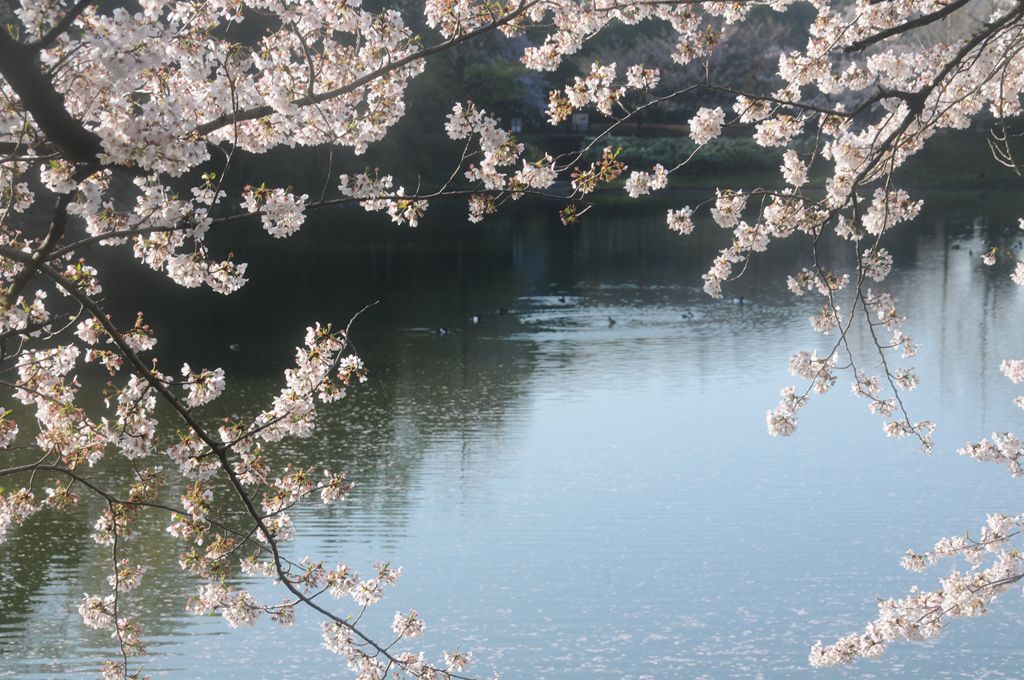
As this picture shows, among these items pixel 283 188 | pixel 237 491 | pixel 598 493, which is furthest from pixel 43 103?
pixel 598 493

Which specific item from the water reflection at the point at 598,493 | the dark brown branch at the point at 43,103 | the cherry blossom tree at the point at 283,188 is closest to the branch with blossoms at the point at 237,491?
the cherry blossom tree at the point at 283,188

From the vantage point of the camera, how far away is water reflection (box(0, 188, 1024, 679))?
752 cm

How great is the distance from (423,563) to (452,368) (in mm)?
5698

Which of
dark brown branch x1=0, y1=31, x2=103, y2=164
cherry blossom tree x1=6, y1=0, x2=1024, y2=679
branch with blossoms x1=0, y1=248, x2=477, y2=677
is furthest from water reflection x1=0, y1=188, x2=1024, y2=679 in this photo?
dark brown branch x1=0, y1=31, x2=103, y2=164

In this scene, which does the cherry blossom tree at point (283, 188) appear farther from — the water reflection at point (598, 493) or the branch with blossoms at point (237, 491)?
the water reflection at point (598, 493)

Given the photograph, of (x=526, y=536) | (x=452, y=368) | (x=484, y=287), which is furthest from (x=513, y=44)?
(x=526, y=536)

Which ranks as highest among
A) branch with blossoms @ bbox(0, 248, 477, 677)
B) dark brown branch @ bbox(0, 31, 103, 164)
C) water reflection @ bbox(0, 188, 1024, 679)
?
dark brown branch @ bbox(0, 31, 103, 164)

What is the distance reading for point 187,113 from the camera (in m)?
3.72

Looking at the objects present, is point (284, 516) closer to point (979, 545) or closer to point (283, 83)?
point (283, 83)

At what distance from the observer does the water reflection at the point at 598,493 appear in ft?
24.7

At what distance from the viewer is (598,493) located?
10117mm

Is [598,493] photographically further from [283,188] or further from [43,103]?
[43,103]

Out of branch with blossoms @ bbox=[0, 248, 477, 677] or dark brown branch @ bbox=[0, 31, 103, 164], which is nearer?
dark brown branch @ bbox=[0, 31, 103, 164]

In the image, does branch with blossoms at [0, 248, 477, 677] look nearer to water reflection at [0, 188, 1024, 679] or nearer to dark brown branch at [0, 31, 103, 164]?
dark brown branch at [0, 31, 103, 164]
